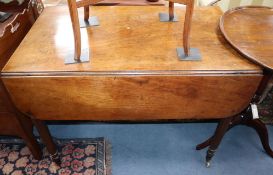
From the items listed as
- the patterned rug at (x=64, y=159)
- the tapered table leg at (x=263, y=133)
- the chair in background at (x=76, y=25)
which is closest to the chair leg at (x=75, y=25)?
the chair in background at (x=76, y=25)

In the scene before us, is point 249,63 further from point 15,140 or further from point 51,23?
point 15,140

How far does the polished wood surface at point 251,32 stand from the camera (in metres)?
1.05

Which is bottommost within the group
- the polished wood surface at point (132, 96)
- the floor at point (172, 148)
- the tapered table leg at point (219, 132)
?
the floor at point (172, 148)

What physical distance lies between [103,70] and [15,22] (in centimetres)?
59

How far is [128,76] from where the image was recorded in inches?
39.4

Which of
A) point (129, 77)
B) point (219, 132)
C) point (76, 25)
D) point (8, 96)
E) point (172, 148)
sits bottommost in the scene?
point (172, 148)

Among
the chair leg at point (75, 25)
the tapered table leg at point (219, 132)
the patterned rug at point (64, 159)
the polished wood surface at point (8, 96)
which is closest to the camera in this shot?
the chair leg at point (75, 25)

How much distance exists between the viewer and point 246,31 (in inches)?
47.1

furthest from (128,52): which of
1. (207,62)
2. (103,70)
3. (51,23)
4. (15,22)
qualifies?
(15,22)

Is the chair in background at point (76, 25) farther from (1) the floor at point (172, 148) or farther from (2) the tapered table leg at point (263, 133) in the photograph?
(2) the tapered table leg at point (263, 133)

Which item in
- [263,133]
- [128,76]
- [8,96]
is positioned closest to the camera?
[128,76]

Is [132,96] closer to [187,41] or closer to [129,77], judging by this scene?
[129,77]

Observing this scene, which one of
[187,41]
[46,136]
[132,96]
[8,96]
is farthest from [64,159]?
[187,41]

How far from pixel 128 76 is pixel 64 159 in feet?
2.84
